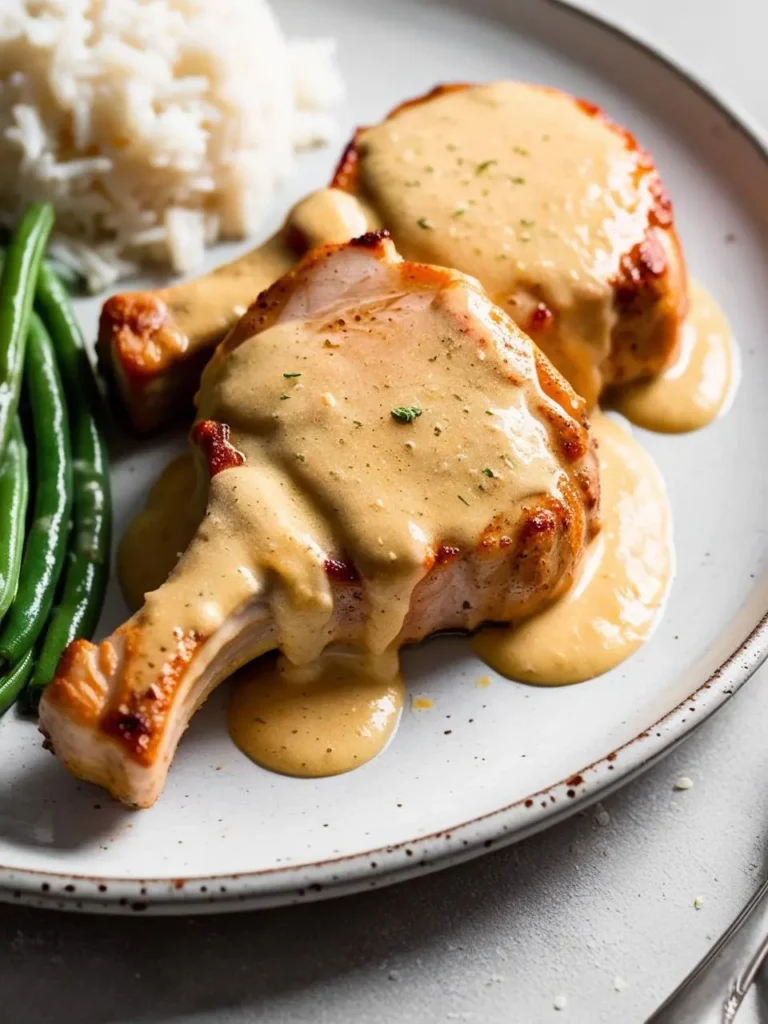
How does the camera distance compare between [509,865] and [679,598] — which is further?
[679,598]

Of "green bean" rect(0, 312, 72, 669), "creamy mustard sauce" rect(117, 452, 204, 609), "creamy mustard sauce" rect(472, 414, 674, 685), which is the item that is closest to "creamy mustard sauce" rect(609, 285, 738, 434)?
"creamy mustard sauce" rect(472, 414, 674, 685)

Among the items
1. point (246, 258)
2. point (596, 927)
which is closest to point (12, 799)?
point (596, 927)

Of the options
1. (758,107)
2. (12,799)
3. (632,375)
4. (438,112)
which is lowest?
(12,799)

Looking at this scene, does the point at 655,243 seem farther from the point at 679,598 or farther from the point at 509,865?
the point at 509,865

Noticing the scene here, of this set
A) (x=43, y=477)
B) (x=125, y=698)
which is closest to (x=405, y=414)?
(x=125, y=698)

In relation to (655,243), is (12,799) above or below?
below

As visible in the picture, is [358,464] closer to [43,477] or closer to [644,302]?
[43,477]
